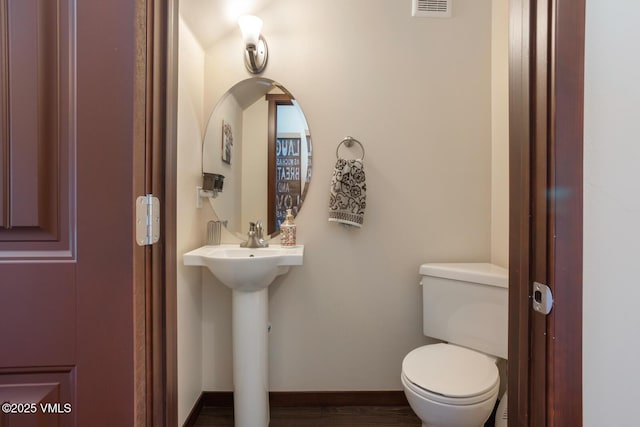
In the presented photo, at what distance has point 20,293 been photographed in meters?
0.46

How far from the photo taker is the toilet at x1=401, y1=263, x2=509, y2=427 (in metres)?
1.14

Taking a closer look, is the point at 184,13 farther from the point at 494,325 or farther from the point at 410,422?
the point at 410,422

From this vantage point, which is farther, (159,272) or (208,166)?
(208,166)

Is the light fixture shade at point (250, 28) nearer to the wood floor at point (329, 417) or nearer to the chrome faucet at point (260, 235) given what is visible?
the chrome faucet at point (260, 235)

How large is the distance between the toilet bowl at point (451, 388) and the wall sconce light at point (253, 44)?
5.75 feet

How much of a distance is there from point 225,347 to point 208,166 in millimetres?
1082

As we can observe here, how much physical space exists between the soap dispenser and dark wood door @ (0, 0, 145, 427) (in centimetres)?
118

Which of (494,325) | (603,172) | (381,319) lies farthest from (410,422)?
(603,172)

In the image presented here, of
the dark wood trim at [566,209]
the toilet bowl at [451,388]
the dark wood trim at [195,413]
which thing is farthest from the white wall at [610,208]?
the dark wood trim at [195,413]

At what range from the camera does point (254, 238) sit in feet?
5.48

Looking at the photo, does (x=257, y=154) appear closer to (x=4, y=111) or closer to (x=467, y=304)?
(x=4, y=111)

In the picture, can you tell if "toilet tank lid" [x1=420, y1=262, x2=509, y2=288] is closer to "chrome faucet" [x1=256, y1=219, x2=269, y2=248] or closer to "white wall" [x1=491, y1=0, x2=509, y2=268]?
"white wall" [x1=491, y1=0, x2=509, y2=268]

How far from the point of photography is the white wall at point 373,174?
5.57 feet

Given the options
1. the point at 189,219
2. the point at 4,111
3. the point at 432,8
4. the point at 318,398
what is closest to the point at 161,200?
the point at 4,111
